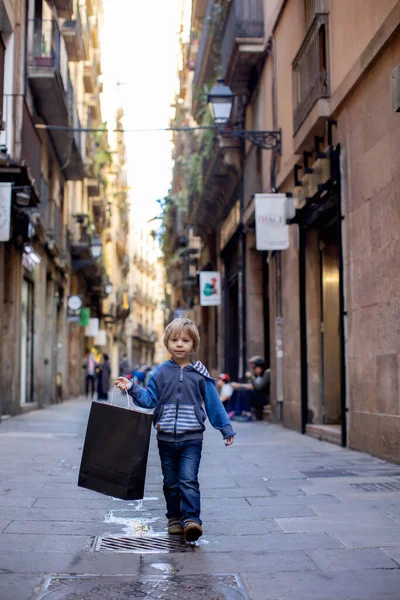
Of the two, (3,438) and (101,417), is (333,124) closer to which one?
(3,438)

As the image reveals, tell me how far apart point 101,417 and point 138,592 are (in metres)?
1.43

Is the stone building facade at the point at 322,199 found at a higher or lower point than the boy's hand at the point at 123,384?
higher

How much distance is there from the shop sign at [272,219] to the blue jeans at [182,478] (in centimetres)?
935

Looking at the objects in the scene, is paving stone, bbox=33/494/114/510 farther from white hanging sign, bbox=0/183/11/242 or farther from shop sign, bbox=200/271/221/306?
shop sign, bbox=200/271/221/306

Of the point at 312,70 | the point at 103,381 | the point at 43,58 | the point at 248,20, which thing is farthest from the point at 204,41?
the point at 312,70

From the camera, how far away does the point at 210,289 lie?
25.2 meters

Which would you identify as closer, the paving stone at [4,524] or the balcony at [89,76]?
the paving stone at [4,524]

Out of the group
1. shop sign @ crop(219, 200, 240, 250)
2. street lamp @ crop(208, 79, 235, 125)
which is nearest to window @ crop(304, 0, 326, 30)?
street lamp @ crop(208, 79, 235, 125)

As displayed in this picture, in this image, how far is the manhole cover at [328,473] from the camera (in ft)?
25.9

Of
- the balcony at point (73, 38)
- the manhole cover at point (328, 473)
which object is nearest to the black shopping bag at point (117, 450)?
the manhole cover at point (328, 473)

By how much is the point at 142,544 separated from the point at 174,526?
363 millimetres

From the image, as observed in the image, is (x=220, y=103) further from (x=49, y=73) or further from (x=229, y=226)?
(x=229, y=226)

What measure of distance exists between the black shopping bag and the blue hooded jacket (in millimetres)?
200

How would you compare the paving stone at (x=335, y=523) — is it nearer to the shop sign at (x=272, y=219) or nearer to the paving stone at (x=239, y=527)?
the paving stone at (x=239, y=527)
